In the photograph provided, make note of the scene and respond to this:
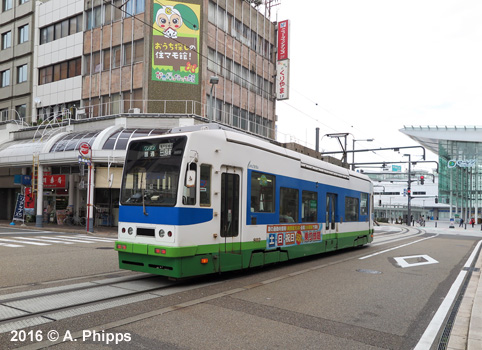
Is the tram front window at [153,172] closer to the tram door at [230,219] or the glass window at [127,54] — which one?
the tram door at [230,219]

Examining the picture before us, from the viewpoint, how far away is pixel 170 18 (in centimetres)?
2759

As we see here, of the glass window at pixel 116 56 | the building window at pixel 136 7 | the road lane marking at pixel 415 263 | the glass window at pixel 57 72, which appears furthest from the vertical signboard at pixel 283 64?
the road lane marking at pixel 415 263

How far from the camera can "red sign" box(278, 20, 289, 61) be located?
35.3 meters

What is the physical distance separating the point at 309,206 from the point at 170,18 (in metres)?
20.3

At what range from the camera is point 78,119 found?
29984 mm

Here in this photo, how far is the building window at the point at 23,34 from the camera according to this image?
1411 inches

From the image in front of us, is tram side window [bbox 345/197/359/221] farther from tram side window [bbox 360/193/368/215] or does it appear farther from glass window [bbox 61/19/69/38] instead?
glass window [bbox 61/19/69/38]

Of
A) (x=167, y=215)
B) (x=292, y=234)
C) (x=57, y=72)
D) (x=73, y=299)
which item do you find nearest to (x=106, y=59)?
(x=57, y=72)

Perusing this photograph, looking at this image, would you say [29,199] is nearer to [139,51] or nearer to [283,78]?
[139,51]

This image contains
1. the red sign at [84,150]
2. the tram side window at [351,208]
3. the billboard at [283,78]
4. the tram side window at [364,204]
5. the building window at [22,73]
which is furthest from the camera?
the building window at [22,73]

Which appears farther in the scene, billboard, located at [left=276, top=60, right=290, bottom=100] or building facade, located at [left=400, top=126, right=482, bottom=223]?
building facade, located at [left=400, top=126, right=482, bottom=223]

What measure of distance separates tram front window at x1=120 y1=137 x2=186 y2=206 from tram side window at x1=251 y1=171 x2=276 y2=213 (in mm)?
2282

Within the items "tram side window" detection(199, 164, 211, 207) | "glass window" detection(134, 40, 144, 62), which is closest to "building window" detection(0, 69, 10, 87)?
"glass window" detection(134, 40, 144, 62)

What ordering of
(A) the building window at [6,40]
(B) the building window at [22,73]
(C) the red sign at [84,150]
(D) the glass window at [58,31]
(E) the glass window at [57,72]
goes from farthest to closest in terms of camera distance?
1. (A) the building window at [6,40]
2. (B) the building window at [22,73]
3. (D) the glass window at [58,31]
4. (E) the glass window at [57,72]
5. (C) the red sign at [84,150]
